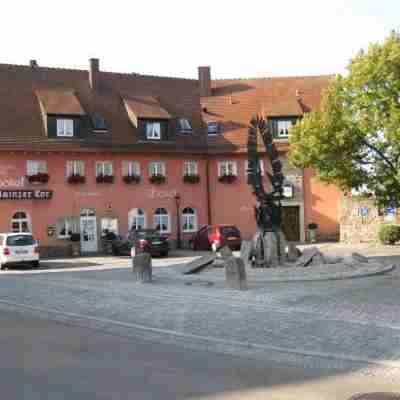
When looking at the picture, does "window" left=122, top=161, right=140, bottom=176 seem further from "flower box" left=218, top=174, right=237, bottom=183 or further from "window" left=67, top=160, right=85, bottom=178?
"flower box" left=218, top=174, right=237, bottom=183

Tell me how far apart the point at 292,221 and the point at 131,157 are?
10.2m

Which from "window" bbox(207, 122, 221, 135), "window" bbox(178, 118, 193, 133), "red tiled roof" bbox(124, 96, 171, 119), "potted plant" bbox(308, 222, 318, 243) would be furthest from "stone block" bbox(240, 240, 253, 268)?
"window" bbox(207, 122, 221, 135)

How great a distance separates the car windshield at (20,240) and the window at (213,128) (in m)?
16.0

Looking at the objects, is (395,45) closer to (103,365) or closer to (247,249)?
(247,249)

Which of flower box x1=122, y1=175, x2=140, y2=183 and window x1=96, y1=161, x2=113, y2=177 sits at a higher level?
window x1=96, y1=161, x2=113, y2=177

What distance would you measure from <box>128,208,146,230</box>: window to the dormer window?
4838 millimetres

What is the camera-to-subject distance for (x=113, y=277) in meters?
21.7

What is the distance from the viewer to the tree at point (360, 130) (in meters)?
26.0

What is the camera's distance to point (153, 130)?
39844mm

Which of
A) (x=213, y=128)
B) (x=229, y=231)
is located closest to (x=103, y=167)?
(x=213, y=128)

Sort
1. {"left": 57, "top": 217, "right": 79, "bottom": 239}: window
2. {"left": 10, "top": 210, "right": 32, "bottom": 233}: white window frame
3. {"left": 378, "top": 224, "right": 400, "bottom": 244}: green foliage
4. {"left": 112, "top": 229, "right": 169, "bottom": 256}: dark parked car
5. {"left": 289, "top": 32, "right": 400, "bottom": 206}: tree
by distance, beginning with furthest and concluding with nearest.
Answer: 1. {"left": 57, "top": 217, "right": 79, "bottom": 239}: window
2. {"left": 10, "top": 210, "right": 32, "bottom": 233}: white window frame
3. {"left": 378, "top": 224, "right": 400, "bottom": 244}: green foliage
4. {"left": 112, "top": 229, "right": 169, "bottom": 256}: dark parked car
5. {"left": 289, "top": 32, "right": 400, "bottom": 206}: tree

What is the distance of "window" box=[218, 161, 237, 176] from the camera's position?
40688 millimetres

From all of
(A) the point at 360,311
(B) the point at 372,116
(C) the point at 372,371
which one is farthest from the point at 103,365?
(B) the point at 372,116

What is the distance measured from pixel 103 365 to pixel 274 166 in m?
14.9
